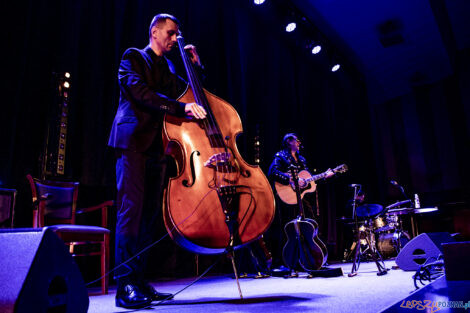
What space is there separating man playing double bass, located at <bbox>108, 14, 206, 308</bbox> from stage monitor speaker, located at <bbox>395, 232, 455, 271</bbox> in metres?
1.64

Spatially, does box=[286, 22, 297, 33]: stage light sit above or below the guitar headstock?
above

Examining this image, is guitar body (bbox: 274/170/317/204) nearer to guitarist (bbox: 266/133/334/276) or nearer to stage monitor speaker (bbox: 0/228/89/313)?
guitarist (bbox: 266/133/334/276)

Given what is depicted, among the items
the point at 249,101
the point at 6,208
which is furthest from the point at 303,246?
the point at 6,208

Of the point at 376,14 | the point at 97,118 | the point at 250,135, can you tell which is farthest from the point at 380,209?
the point at 97,118

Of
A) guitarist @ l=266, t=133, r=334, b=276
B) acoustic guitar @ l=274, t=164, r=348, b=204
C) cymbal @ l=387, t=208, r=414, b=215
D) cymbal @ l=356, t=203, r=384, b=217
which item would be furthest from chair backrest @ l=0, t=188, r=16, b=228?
cymbal @ l=387, t=208, r=414, b=215

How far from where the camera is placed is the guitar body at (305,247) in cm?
337

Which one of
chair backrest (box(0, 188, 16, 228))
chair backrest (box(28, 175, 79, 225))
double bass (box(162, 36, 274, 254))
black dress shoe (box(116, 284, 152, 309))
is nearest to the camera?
double bass (box(162, 36, 274, 254))

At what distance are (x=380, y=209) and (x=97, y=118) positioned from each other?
3759 mm

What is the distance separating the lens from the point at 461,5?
6328 mm

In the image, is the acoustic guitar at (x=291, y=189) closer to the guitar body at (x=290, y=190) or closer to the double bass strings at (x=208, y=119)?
the guitar body at (x=290, y=190)

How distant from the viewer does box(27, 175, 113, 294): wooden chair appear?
2477 millimetres

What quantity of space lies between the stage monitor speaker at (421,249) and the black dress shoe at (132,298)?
1.70 metres

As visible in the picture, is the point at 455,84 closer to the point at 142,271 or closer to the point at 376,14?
the point at 376,14

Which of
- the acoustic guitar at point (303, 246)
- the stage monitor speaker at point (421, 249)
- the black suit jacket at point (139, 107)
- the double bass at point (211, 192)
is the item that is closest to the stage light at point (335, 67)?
the acoustic guitar at point (303, 246)
